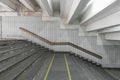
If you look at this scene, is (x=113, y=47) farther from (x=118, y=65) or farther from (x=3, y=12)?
(x=3, y=12)

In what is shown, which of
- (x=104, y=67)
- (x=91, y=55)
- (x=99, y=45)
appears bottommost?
(x=104, y=67)

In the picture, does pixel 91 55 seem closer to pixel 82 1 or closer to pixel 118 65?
pixel 118 65

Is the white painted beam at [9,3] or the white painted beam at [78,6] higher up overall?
the white painted beam at [9,3]

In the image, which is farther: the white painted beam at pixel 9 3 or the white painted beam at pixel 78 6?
the white painted beam at pixel 9 3

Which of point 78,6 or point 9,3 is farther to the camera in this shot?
point 9,3

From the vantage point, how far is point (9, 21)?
33.5 ft

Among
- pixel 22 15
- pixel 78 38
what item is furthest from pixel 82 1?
pixel 22 15

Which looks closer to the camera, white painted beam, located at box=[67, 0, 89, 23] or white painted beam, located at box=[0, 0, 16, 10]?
white painted beam, located at box=[67, 0, 89, 23]

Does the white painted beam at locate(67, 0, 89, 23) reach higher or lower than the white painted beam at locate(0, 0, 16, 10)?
lower

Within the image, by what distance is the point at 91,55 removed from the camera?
389 inches

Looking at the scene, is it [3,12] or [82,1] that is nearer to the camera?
[82,1]

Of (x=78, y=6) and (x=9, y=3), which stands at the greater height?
(x=9, y=3)

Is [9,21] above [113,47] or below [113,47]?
above

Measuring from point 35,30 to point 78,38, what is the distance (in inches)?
113
